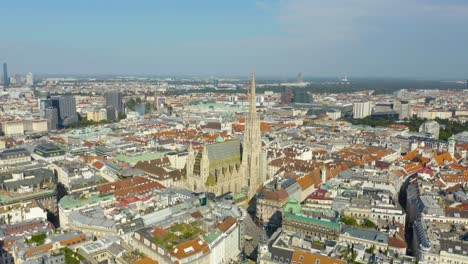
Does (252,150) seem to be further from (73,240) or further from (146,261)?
(146,261)

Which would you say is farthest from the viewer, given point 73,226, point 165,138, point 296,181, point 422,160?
point 165,138

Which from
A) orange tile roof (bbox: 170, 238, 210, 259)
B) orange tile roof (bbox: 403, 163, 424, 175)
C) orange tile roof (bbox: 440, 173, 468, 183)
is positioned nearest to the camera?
orange tile roof (bbox: 170, 238, 210, 259)

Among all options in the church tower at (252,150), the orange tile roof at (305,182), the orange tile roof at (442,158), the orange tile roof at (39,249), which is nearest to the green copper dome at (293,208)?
the orange tile roof at (305,182)

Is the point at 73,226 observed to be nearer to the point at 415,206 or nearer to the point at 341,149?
the point at 415,206

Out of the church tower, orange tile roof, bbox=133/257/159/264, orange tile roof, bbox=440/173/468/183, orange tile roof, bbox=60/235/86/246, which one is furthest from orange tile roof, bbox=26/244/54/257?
orange tile roof, bbox=440/173/468/183

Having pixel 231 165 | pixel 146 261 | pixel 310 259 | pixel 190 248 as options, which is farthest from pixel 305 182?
pixel 146 261

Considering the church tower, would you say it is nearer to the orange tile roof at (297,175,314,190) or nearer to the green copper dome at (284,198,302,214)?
the orange tile roof at (297,175,314,190)

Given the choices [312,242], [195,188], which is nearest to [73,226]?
[195,188]

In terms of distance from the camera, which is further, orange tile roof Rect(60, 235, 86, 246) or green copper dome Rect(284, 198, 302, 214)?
green copper dome Rect(284, 198, 302, 214)

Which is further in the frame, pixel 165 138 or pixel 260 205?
pixel 165 138
